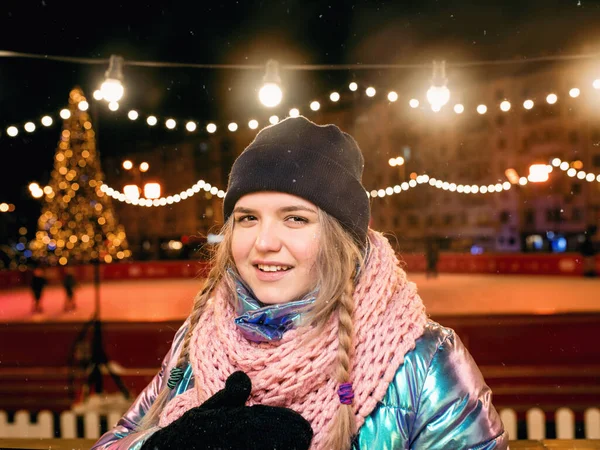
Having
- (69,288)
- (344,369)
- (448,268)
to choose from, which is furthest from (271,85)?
(448,268)

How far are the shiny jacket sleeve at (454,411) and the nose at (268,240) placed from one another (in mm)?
536

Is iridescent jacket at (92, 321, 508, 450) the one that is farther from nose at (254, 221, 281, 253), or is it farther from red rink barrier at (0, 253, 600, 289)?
red rink barrier at (0, 253, 600, 289)

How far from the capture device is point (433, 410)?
1313mm

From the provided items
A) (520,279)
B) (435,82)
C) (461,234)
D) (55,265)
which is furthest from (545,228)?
(435,82)

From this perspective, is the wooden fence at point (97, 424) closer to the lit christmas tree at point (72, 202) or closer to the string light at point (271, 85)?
the string light at point (271, 85)

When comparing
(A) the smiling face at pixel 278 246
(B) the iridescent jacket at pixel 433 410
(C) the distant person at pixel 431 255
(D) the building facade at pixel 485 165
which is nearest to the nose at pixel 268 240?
(A) the smiling face at pixel 278 246

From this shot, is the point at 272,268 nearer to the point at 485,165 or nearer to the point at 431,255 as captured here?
the point at 431,255

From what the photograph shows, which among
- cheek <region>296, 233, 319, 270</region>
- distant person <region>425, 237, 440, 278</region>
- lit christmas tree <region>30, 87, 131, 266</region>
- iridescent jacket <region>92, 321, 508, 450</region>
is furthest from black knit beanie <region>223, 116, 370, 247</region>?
lit christmas tree <region>30, 87, 131, 266</region>

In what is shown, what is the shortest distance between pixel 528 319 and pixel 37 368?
8080 millimetres

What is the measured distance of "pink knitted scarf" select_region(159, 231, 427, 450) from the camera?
1.33 meters

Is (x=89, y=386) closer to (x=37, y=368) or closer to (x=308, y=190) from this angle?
(x=37, y=368)

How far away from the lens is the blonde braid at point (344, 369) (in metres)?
1.26

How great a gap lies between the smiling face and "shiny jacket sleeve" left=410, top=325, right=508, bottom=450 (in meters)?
0.42

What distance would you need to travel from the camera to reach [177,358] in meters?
1.67
